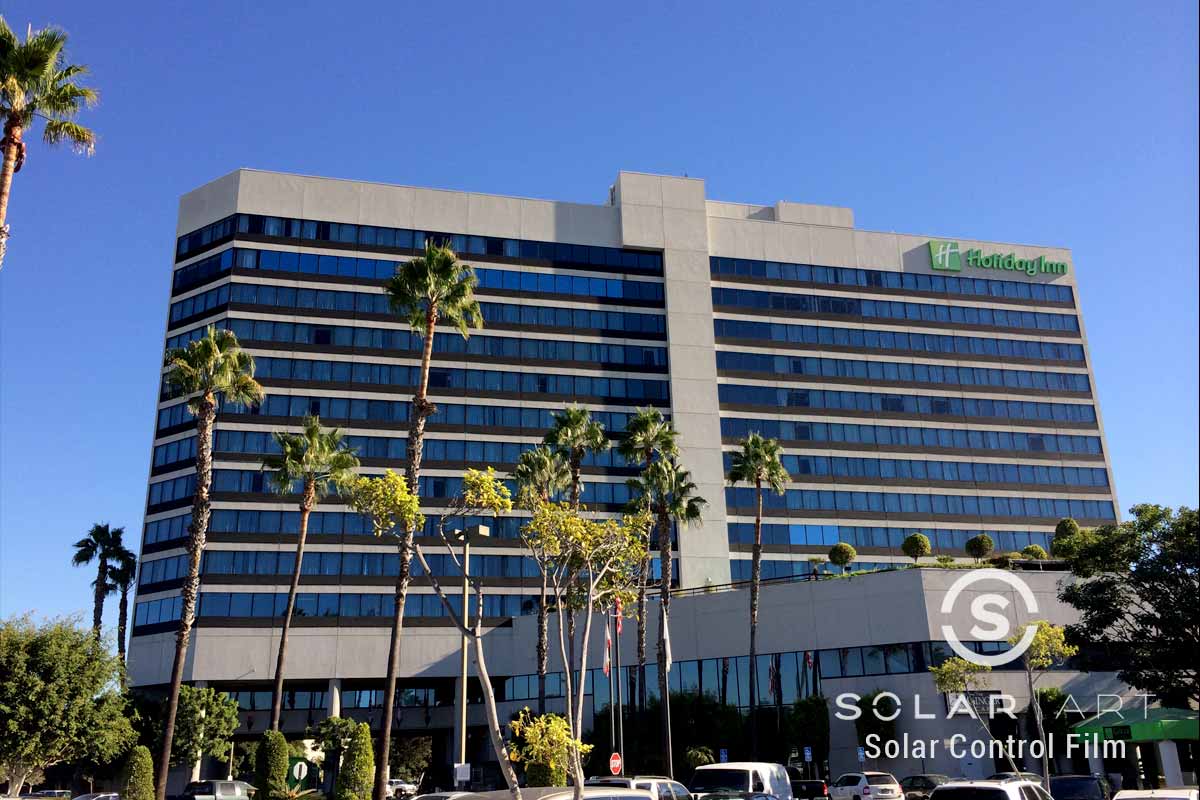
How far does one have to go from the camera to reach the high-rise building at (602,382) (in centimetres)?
7262

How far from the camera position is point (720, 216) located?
90.8 m

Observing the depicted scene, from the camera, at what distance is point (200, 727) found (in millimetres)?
57000

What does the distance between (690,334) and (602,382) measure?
889cm

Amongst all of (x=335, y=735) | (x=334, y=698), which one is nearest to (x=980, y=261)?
(x=334, y=698)

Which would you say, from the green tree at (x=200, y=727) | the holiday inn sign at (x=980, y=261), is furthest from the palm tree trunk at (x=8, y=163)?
the holiday inn sign at (x=980, y=261)

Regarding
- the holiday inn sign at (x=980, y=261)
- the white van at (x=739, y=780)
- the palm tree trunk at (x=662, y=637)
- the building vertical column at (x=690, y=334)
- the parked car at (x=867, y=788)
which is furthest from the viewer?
the holiday inn sign at (x=980, y=261)

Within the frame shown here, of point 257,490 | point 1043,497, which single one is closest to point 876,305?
point 1043,497

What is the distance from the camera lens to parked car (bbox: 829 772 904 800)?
37906 mm

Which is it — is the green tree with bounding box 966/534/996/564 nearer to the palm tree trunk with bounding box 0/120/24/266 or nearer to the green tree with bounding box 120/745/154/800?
the green tree with bounding box 120/745/154/800

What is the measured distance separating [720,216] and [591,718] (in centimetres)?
4688

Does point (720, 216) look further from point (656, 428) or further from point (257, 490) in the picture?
point (257, 490)

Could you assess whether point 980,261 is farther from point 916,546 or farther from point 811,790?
point 811,790

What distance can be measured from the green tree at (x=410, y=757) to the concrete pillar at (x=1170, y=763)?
43.8m

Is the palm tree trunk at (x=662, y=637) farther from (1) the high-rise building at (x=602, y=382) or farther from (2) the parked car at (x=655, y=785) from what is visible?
(1) the high-rise building at (x=602, y=382)
